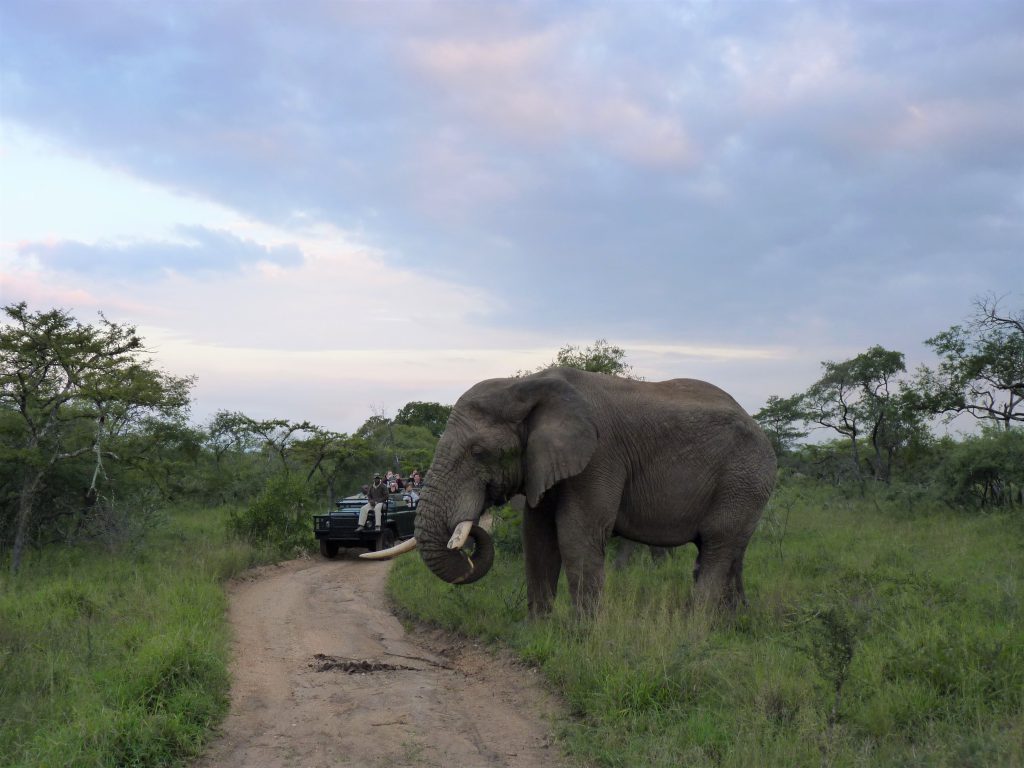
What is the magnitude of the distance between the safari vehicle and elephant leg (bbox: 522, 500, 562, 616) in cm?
781

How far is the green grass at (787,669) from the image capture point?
15.2 feet

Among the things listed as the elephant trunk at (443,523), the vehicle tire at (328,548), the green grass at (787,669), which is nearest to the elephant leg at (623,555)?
the green grass at (787,669)

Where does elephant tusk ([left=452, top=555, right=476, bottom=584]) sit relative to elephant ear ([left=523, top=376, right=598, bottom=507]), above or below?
below

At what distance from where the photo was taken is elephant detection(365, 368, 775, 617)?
7.23m

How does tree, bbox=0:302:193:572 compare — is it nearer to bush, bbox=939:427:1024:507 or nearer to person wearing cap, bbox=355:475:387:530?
person wearing cap, bbox=355:475:387:530

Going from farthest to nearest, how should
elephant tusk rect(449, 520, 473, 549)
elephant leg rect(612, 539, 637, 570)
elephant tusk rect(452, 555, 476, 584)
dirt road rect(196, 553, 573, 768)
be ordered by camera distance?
elephant leg rect(612, 539, 637, 570) < elephant tusk rect(452, 555, 476, 584) < elephant tusk rect(449, 520, 473, 549) < dirt road rect(196, 553, 573, 768)

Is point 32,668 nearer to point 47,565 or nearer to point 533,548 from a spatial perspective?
point 533,548

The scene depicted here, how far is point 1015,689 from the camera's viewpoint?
5.34 m

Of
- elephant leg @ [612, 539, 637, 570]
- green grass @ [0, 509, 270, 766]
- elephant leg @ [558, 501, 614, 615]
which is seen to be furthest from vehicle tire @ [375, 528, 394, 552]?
elephant leg @ [558, 501, 614, 615]

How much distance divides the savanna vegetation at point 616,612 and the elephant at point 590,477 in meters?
0.57

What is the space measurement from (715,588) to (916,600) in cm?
205

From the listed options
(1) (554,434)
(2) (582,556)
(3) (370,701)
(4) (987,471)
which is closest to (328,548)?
(2) (582,556)

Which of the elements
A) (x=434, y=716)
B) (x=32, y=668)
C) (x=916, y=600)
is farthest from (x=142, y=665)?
(x=916, y=600)

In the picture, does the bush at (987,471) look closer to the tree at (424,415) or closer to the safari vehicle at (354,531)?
the safari vehicle at (354,531)
